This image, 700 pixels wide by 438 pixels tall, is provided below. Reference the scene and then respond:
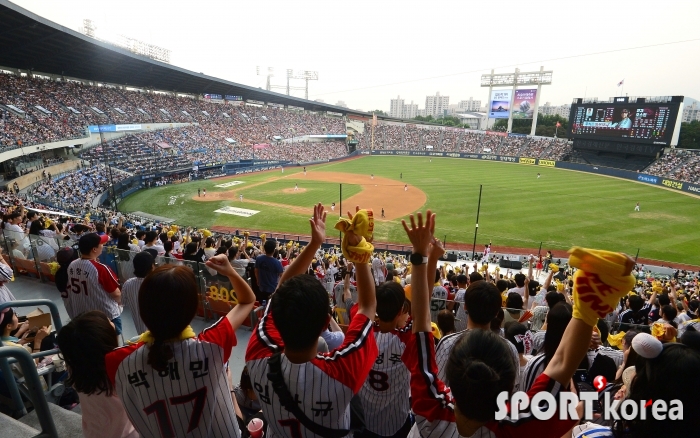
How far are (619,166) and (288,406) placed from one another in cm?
6178

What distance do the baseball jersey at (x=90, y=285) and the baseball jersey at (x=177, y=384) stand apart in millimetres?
2754

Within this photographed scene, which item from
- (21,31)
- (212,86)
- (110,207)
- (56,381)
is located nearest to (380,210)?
(110,207)

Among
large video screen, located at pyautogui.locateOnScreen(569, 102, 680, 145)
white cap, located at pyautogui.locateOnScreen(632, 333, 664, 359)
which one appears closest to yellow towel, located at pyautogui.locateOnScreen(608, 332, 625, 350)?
white cap, located at pyautogui.locateOnScreen(632, 333, 664, 359)

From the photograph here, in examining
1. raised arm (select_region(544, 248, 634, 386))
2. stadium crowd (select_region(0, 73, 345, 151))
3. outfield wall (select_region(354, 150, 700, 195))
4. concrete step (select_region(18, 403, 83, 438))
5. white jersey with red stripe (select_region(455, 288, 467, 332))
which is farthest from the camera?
outfield wall (select_region(354, 150, 700, 195))

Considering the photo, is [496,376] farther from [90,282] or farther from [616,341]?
[616,341]

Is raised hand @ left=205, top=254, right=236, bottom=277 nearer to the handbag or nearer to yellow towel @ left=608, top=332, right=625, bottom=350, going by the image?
the handbag

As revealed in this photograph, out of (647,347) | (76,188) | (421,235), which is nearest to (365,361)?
(421,235)

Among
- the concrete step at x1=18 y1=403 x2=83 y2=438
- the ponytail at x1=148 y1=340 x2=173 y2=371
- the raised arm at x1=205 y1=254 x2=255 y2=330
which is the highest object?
the raised arm at x1=205 y1=254 x2=255 y2=330

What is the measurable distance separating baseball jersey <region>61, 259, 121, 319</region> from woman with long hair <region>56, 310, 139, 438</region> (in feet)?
7.84

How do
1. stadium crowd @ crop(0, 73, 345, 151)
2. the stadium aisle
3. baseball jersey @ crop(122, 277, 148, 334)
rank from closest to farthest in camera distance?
baseball jersey @ crop(122, 277, 148, 334), the stadium aisle, stadium crowd @ crop(0, 73, 345, 151)

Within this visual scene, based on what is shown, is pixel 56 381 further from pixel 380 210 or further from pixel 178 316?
pixel 380 210

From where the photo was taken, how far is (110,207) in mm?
31000

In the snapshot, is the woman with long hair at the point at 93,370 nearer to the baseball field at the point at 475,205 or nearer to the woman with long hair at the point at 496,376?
the woman with long hair at the point at 496,376

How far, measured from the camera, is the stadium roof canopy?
97.8ft
